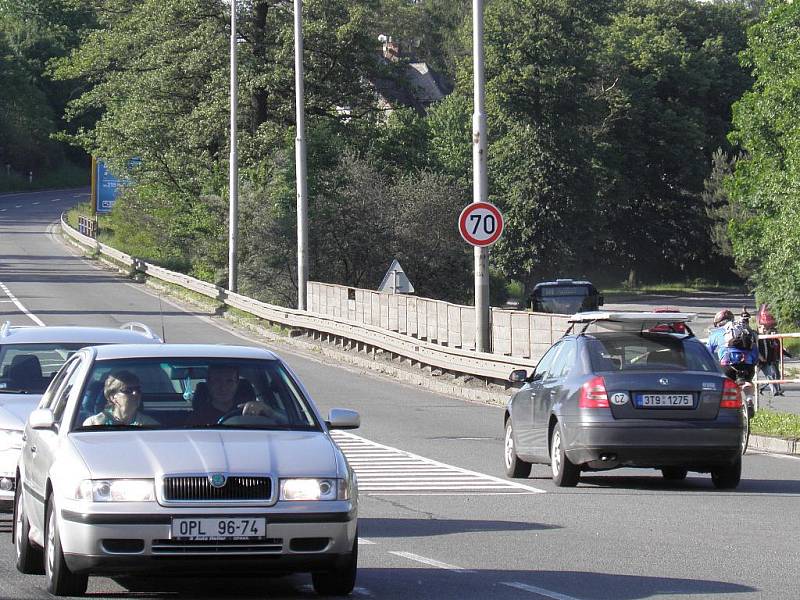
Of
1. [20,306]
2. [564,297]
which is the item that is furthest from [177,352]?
[20,306]

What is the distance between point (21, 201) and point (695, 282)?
171ft

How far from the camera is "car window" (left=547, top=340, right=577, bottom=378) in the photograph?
14156 mm

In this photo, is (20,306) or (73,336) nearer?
(73,336)

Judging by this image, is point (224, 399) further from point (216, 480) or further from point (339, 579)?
point (339, 579)

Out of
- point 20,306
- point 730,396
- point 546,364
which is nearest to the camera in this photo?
point 730,396

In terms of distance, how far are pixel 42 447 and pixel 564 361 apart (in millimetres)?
6862

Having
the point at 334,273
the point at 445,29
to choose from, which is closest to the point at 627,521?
the point at 334,273

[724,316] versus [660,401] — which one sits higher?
[724,316]

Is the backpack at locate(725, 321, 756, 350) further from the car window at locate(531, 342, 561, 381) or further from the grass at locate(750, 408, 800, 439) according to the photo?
the car window at locate(531, 342, 561, 381)

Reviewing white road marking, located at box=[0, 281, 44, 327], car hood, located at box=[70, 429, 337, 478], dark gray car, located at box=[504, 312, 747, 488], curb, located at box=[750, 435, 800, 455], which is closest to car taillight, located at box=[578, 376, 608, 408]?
dark gray car, located at box=[504, 312, 747, 488]

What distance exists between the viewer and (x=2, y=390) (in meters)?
12.1

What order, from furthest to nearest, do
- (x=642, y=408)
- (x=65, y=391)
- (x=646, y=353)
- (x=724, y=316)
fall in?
1. (x=724, y=316)
2. (x=646, y=353)
3. (x=642, y=408)
4. (x=65, y=391)

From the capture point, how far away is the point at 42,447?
856 centimetres

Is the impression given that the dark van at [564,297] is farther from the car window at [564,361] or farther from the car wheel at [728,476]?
the car wheel at [728,476]
